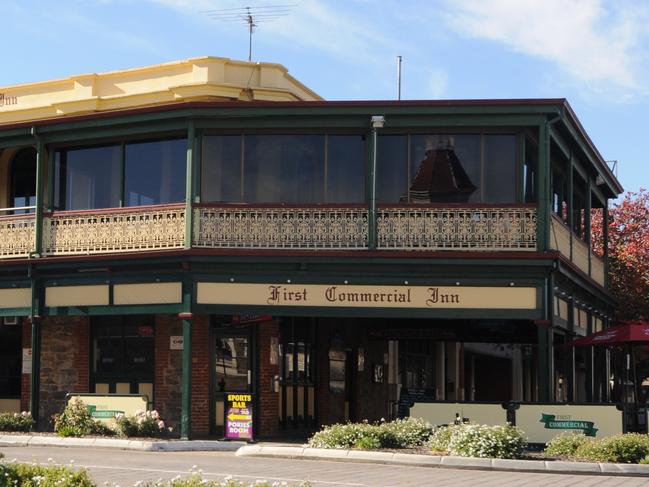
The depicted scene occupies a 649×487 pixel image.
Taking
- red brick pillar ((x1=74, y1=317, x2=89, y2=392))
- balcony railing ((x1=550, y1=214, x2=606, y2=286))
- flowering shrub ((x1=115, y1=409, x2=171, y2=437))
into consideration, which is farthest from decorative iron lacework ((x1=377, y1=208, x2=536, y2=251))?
red brick pillar ((x1=74, y1=317, x2=89, y2=392))

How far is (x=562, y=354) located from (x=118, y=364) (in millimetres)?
13174

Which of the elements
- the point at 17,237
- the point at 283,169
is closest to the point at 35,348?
the point at 17,237

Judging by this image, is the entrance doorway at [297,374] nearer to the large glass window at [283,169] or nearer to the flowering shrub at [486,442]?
the large glass window at [283,169]

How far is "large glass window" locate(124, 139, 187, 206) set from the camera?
79.1ft

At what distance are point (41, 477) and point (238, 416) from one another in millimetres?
11248

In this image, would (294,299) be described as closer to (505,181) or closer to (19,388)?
(505,181)

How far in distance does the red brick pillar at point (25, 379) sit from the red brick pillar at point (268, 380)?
5.93m

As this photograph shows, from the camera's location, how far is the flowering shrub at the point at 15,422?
76.4ft

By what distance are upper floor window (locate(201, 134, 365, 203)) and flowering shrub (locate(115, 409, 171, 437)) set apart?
4.71 meters

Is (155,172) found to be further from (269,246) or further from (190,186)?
(269,246)

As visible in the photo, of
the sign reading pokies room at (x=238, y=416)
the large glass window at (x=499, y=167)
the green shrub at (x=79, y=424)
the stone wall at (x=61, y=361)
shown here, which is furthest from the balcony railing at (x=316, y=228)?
the green shrub at (x=79, y=424)

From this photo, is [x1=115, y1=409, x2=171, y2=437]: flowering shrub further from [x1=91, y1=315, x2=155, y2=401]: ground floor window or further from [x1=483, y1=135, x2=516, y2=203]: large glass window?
[x1=483, y1=135, x2=516, y2=203]: large glass window

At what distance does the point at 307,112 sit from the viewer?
22688 mm

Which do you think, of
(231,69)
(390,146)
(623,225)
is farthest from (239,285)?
(623,225)
